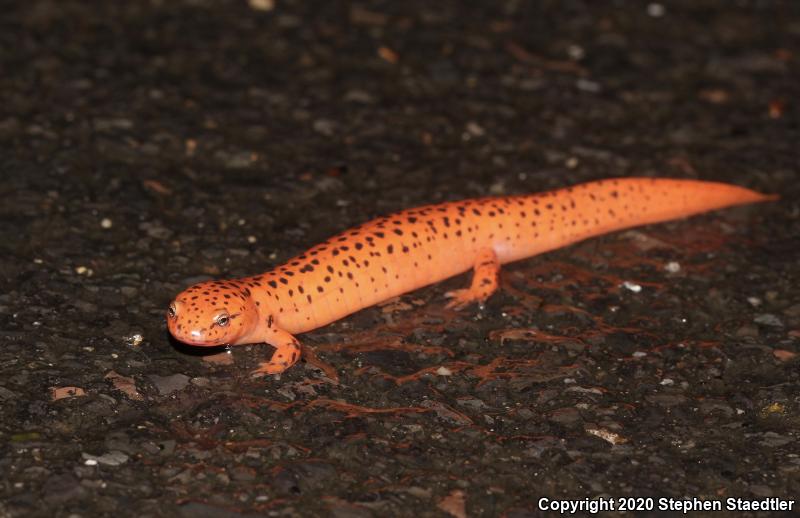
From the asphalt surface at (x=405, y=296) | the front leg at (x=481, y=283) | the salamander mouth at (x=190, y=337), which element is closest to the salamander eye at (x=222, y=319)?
the salamander mouth at (x=190, y=337)

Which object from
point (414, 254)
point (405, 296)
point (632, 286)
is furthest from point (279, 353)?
point (632, 286)

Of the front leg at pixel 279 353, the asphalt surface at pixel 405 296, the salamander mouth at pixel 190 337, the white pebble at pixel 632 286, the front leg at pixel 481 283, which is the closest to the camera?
the asphalt surface at pixel 405 296

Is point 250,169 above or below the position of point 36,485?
above

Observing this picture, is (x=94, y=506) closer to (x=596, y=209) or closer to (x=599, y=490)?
(x=599, y=490)

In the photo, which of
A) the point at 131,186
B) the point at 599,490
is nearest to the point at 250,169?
the point at 131,186

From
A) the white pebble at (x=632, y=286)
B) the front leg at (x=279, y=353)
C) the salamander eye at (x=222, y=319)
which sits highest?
the salamander eye at (x=222, y=319)

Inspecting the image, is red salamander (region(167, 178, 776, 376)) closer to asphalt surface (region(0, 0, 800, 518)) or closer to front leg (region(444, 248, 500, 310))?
front leg (region(444, 248, 500, 310))

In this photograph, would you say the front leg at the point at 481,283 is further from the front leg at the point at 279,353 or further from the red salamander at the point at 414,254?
the front leg at the point at 279,353
